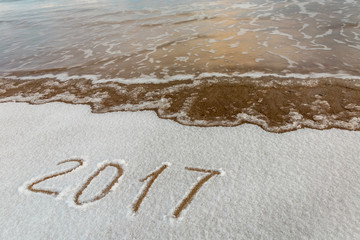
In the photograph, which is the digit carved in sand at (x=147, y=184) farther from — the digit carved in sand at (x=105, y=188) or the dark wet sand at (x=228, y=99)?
the dark wet sand at (x=228, y=99)

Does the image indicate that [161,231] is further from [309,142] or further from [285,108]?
[285,108]

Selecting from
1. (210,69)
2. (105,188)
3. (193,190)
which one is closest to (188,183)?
(193,190)

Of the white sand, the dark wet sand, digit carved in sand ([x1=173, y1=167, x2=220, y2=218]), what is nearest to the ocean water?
the dark wet sand

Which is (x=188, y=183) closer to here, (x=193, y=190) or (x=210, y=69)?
(x=193, y=190)

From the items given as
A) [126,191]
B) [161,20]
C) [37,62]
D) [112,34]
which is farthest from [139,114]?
[161,20]

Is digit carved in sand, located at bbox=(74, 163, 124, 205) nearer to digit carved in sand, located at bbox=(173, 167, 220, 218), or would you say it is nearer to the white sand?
the white sand

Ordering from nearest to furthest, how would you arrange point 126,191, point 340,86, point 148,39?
point 126,191, point 340,86, point 148,39

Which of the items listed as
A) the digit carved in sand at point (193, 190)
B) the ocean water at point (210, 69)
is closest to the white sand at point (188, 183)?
the digit carved in sand at point (193, 190)

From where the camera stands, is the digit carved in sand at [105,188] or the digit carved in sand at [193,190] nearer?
the digit carved in sand at [193,190]
